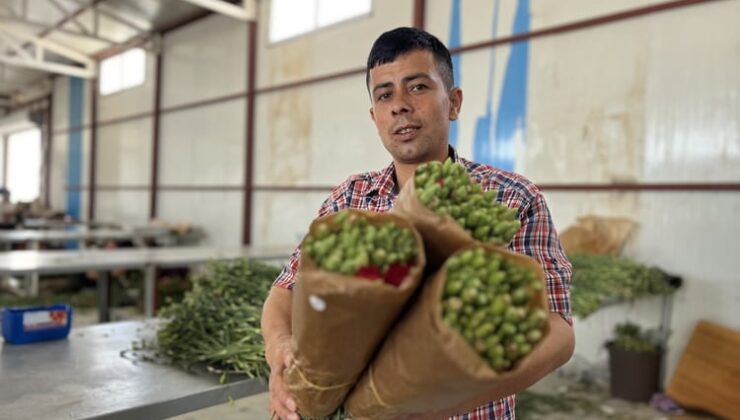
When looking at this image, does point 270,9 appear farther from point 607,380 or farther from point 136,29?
point 607,380

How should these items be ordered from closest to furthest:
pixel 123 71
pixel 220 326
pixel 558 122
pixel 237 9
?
pixel 220 326 → pixel 558 122 → pixel 237 9 → pixel 123 71

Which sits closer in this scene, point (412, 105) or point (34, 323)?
point (412, 105)

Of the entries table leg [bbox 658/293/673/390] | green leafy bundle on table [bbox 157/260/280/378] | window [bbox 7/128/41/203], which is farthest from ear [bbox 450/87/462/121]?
window [bbox 7/128/41/203]

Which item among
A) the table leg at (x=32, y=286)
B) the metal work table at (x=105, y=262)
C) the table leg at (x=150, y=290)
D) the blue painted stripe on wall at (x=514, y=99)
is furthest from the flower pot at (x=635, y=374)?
the table leg at (x=32, y=286)

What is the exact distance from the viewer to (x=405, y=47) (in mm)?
1354

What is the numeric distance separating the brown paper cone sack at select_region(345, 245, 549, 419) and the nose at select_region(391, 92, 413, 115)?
61cm

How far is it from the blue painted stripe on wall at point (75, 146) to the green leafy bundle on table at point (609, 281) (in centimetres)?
1341

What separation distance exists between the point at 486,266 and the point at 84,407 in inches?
55.2

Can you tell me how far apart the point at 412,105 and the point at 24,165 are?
819 inches

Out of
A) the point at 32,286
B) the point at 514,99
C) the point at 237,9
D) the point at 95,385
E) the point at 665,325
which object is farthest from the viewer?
the point at 237,9

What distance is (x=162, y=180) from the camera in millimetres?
11031

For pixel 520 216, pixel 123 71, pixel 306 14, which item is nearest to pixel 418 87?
pixel 520 216

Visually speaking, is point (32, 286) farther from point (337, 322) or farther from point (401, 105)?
point (337, 322)

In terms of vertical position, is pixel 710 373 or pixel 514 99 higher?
pixel 514 99
